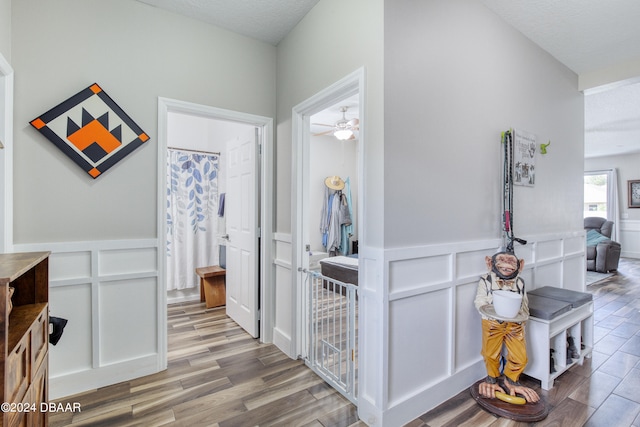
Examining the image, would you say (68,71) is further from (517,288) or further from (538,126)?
(538,126)

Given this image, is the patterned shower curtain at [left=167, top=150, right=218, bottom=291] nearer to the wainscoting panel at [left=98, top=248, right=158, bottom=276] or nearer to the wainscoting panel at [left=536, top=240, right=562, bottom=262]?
the wainscoting panel at [left=98, top=248, right=158, bottom=276]

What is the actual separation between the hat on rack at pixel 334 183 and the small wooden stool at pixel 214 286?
2613 mm

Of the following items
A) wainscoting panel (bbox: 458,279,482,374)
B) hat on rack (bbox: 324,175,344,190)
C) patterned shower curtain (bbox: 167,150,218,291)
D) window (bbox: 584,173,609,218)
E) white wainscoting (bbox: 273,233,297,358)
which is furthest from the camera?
window (bbox: 584,173,609,218)

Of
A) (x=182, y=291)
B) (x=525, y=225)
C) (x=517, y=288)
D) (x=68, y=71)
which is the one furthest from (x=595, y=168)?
(x=68, y=71)

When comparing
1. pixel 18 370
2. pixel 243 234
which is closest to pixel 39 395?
pixel 18 370

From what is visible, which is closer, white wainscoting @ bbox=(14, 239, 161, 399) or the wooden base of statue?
the wooden base of statue

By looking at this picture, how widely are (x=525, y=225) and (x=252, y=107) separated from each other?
99.1 inches

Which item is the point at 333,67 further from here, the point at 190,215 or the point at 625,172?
the point at 625,172

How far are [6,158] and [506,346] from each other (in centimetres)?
322

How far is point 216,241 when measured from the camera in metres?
4.18

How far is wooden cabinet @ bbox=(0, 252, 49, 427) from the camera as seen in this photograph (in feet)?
2.60

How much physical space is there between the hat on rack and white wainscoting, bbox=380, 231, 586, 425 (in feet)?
11.8

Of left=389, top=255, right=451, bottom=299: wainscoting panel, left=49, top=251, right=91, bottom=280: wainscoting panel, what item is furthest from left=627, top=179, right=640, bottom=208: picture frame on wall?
left=49, top=251, right=91, bottom=280: wainscoting panel

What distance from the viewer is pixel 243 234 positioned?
3111mm
